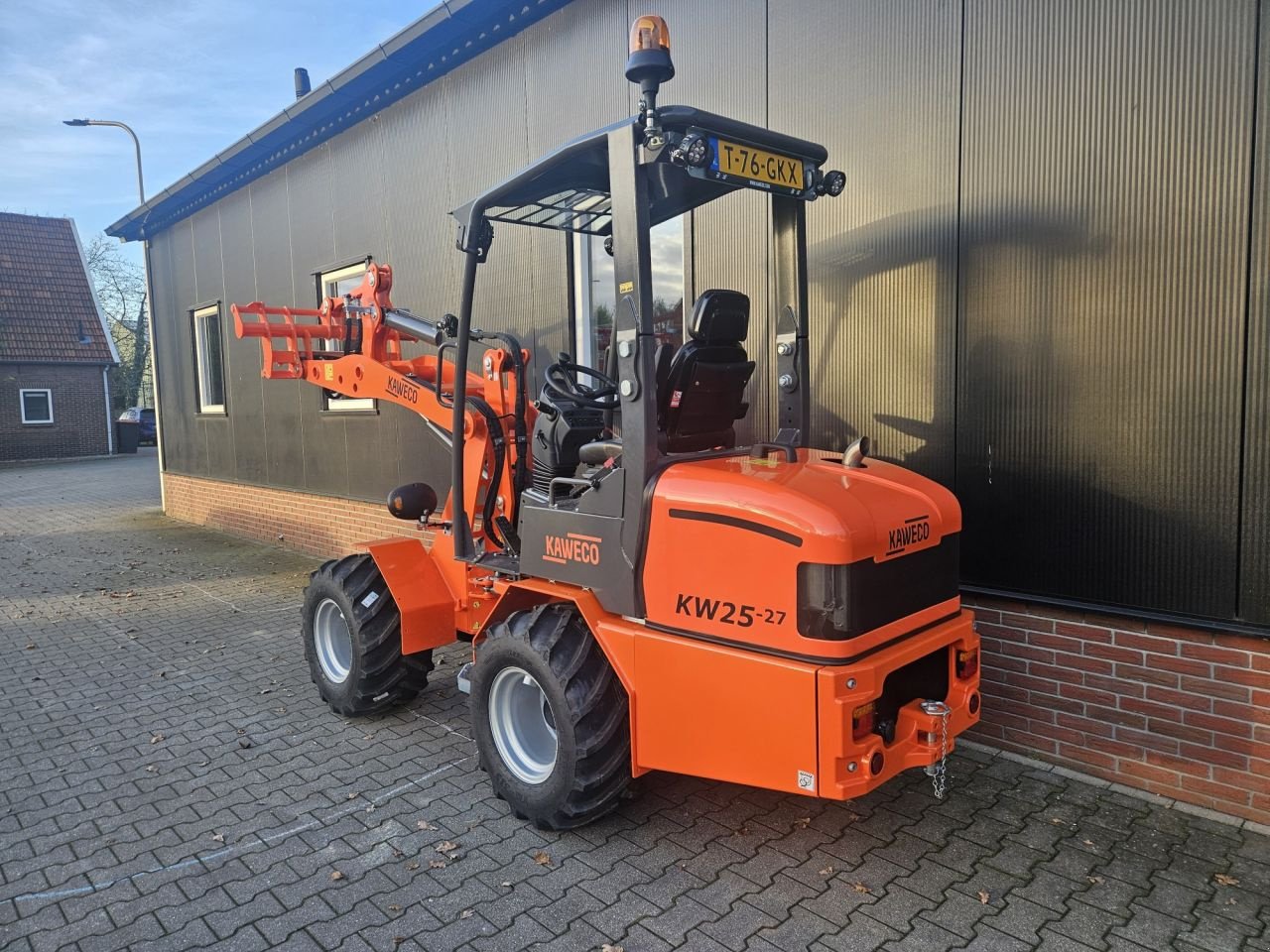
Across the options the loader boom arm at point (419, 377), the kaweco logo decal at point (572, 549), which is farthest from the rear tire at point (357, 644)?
the kaweco logo decal at point (572, 549)

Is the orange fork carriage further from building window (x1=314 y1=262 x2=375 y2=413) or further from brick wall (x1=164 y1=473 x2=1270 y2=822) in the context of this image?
building window (x1=314 y1=262 x2=375 y2=413)

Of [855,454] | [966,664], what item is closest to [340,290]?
[855,454]

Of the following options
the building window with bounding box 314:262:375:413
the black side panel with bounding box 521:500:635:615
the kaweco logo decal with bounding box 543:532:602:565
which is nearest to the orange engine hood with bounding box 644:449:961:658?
the black side panel with bounding box 521:500:635:615

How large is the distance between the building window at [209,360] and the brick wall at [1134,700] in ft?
37.3

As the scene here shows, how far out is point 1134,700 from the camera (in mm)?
4121

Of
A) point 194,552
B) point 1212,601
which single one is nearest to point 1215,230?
point 1212,601

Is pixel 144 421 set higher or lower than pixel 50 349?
lower

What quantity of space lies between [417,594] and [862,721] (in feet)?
8.84

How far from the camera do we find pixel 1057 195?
4.24 m

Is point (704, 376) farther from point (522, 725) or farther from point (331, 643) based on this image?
point (331, 643)

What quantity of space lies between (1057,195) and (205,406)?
1238 cm

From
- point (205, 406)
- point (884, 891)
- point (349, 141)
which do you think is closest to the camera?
point (884, 891)

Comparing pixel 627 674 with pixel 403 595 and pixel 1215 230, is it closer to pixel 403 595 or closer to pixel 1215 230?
pixel 403 595

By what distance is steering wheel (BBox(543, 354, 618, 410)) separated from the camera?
4277mm
